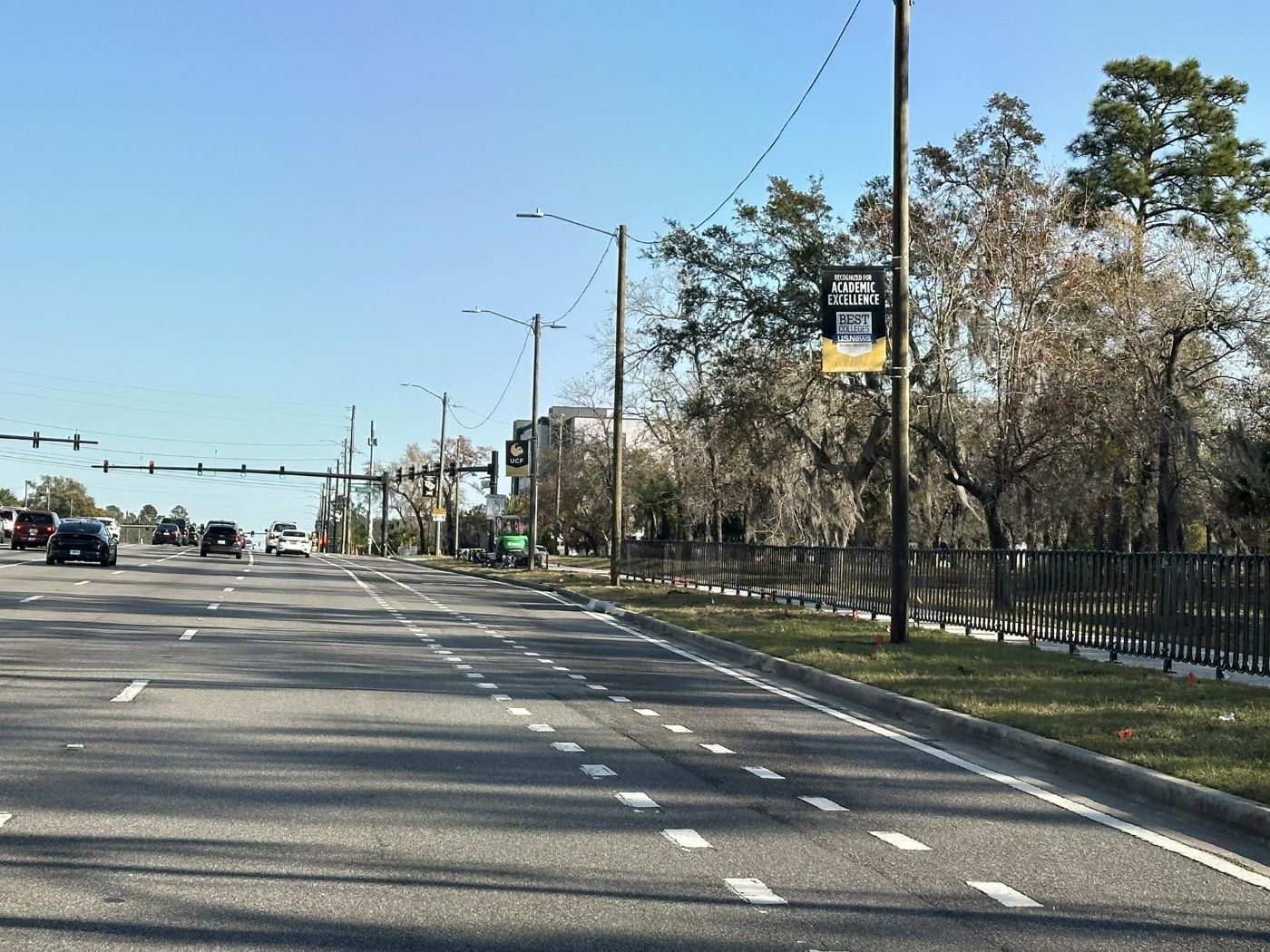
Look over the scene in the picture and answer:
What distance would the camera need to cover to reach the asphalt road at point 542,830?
6.23m

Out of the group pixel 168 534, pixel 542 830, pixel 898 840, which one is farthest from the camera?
pixel 168 534

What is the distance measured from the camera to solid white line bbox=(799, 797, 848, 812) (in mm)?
9148

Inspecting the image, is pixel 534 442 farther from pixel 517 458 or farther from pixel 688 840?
pixel 688 840

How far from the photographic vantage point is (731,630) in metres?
23.5

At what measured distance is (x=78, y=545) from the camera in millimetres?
46094

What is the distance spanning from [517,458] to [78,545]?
17762 mm

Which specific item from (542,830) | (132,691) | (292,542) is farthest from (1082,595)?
(292,542)

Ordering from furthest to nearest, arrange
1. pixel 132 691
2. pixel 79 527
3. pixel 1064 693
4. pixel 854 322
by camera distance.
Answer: pixel 79 527 < pixel 854 322 < pixel 1064 693 < pixel 132 691

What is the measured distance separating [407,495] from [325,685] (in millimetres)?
A: 117366

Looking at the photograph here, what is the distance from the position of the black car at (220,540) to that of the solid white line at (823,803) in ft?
194

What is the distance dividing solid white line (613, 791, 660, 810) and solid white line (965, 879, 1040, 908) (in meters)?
2.27

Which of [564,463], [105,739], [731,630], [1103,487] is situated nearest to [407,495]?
[564,463]

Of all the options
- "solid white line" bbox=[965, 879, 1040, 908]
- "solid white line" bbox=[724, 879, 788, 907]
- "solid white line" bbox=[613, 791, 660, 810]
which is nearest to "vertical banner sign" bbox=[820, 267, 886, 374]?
"solid white line" bbox=[613, 791, 660, 810]

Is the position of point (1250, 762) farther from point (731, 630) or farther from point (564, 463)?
point (564, 463)
